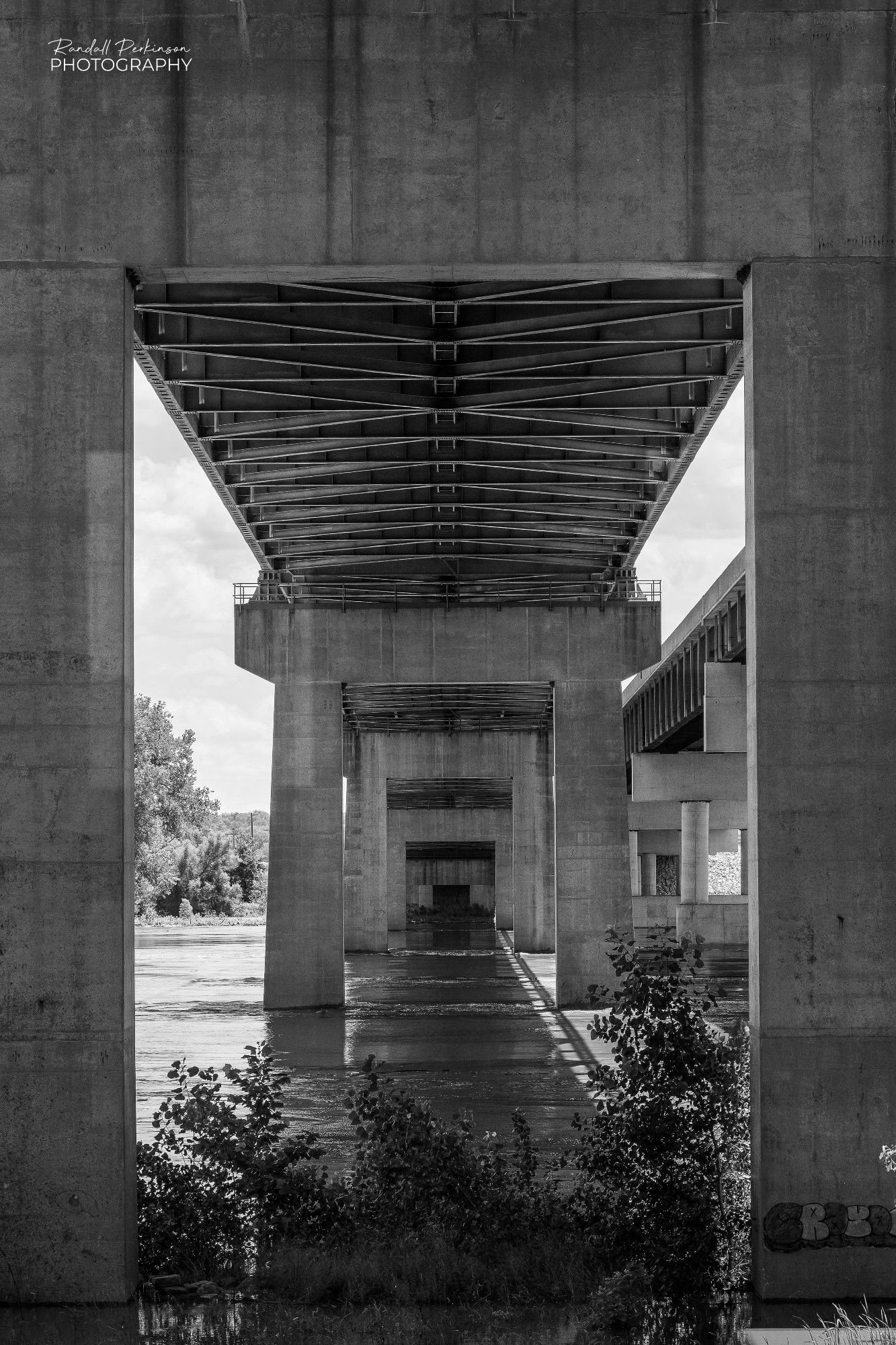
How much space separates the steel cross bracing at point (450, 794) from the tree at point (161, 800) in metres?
24.6

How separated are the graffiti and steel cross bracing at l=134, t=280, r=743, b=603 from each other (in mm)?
8451

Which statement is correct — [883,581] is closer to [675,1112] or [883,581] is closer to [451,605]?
[675,1112]

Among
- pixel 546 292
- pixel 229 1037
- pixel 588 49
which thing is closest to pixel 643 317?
pixel 546 292

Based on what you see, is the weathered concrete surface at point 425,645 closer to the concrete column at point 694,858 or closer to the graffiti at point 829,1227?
the concrete column at point 694,858

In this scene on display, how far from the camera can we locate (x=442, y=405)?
23.0m

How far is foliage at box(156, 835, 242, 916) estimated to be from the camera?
119m

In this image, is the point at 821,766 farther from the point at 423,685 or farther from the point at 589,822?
the point at 589,822

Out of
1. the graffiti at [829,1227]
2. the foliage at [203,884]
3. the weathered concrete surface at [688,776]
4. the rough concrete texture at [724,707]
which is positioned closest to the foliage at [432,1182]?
the graffiti at [829,1227]

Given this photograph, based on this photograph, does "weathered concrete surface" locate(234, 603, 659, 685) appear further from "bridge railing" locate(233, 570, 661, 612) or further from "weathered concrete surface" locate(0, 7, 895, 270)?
"weathered concrete surface" locate(0, 7, 895, 270)

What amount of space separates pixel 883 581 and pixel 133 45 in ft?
23.9

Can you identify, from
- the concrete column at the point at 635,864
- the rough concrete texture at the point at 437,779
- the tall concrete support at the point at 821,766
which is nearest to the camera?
the tall concrete support at the point at 821,766

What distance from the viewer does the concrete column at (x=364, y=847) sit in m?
64.8

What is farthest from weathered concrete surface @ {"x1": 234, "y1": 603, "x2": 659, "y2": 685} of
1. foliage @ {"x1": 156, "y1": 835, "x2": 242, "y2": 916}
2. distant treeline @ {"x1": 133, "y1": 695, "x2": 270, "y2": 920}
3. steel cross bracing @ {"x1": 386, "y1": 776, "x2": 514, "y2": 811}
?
foliage @ {"x1": 156, "y1": 835, "x2": 242, "y2": 916}

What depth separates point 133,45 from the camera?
12.6 metres
